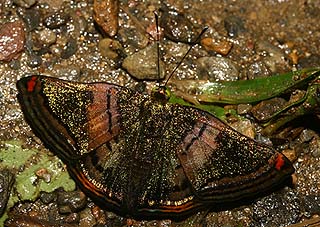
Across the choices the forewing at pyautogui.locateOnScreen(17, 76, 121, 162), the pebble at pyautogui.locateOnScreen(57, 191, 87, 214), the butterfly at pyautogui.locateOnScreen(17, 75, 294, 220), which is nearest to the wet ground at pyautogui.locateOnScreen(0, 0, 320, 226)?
the pebble at pyautogui.locateOnScreen(57, 191, 87, 214)

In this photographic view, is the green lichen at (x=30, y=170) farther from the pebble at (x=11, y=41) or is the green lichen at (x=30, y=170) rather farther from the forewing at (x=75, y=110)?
the pebble at (x=11, y=41)

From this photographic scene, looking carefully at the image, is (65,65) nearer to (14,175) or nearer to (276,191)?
(14,175)

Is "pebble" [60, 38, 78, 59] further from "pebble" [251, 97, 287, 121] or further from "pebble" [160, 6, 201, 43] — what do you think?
"pebble" [251, 97, 287, 121]

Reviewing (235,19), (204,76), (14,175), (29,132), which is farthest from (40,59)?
(235,19)

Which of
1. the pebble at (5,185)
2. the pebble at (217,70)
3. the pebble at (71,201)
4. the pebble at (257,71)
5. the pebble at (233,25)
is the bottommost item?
the pebble at (71,201)

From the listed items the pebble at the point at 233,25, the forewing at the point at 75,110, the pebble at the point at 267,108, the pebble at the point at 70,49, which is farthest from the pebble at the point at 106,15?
the pebble at the point at 267,108

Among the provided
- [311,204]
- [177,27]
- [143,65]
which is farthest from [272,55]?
[311,204]

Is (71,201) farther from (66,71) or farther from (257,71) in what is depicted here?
(257,71)
